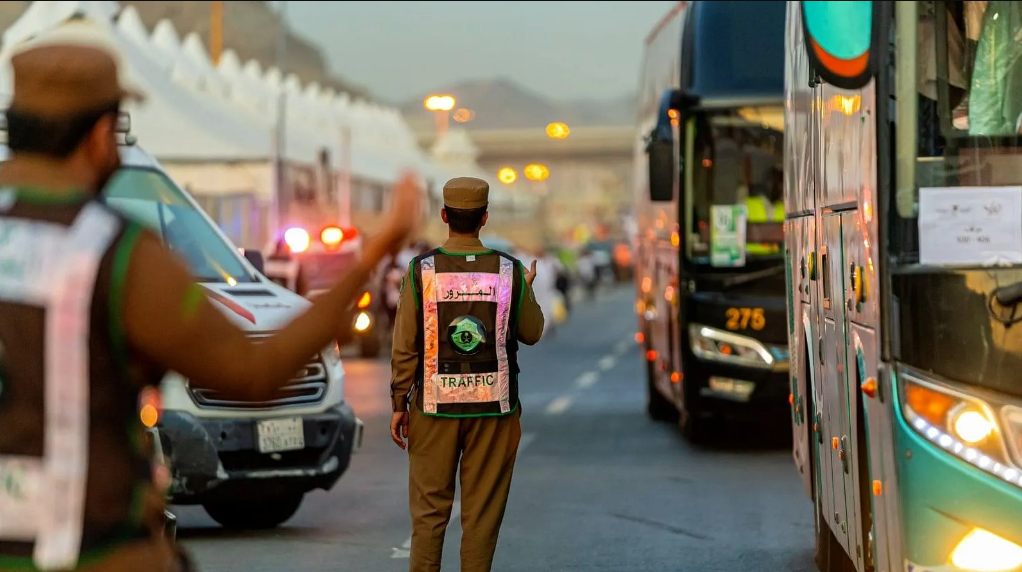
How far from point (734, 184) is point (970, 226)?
9270 millimetres

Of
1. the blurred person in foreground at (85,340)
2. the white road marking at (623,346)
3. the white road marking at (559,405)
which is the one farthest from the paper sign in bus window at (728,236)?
the white road marking at (623,346)

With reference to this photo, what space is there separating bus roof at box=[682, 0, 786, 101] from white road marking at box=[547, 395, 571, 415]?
515 cm

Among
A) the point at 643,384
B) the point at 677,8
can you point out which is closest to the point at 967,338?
the point at 677,8

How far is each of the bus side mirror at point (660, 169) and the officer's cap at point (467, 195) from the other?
7.32 metres

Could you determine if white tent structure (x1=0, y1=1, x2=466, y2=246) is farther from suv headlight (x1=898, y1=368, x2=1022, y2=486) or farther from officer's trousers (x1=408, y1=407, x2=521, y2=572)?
suv headlight (x1=898, y1=368, x2=1022, y2=486)

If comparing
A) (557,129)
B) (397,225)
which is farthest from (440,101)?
(397,225)

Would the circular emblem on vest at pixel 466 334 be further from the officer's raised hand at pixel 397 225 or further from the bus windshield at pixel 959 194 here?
the officer's raised hand at pixel 397 225

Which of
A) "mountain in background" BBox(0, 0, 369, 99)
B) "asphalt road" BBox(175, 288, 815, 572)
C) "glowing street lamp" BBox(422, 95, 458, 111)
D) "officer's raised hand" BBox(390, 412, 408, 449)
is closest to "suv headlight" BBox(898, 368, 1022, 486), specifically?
"officer's raised hand" BBox(390, 412, 408, 449)

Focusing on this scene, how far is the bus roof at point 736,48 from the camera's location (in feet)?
48.2

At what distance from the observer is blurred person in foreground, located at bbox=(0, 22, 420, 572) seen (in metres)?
3.15

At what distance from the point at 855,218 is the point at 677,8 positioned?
10.9m

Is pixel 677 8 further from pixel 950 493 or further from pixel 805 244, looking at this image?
pixel 950 493

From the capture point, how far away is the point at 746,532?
10227mm

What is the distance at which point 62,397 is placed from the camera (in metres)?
3.15
